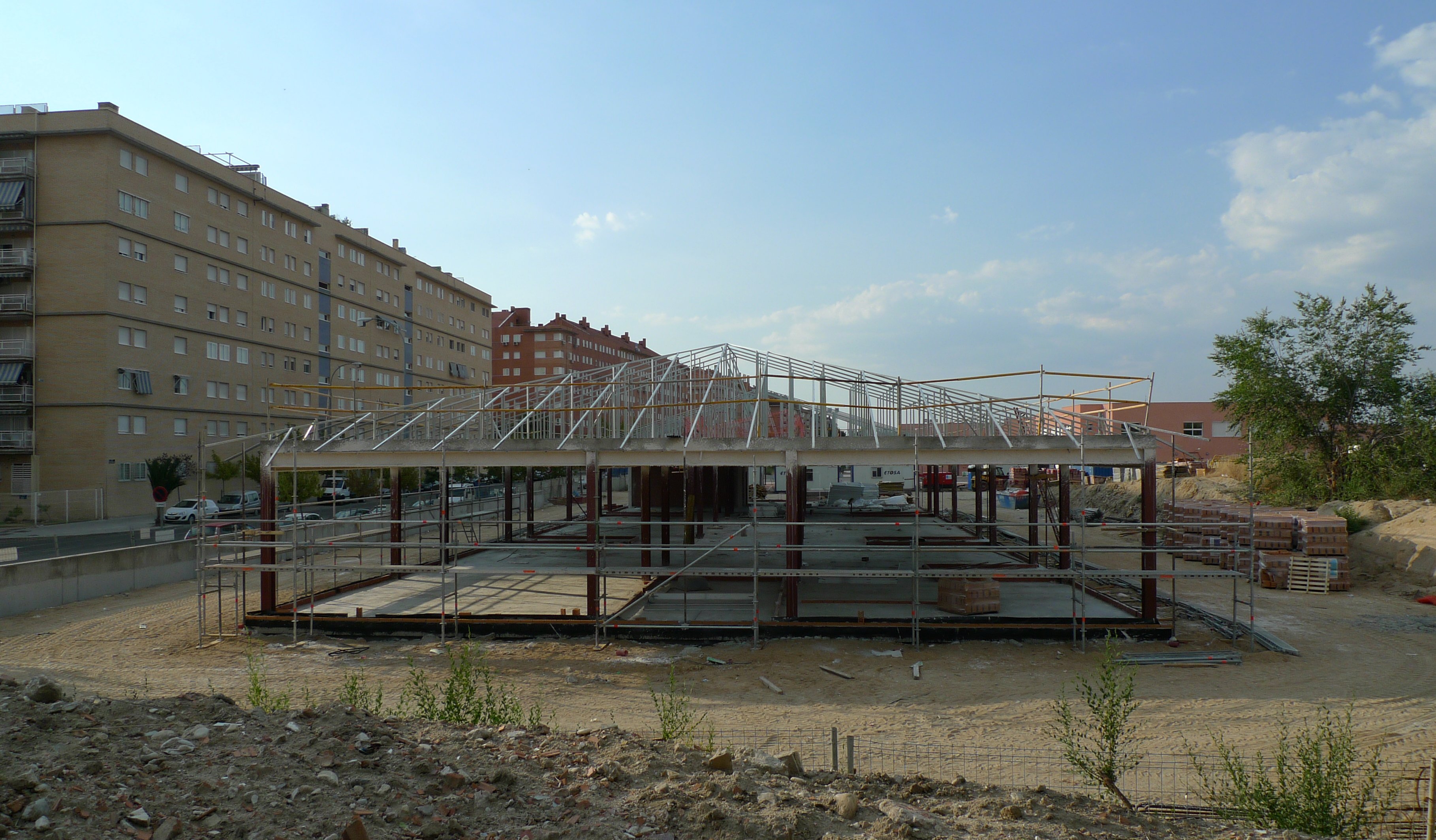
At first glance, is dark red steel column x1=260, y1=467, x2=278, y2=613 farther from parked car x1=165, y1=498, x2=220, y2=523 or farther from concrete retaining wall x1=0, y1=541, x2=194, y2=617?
parked car x1=165, y1=498, x2=220, y2=523

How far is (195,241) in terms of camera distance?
40.2 m

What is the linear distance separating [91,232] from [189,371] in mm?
7864

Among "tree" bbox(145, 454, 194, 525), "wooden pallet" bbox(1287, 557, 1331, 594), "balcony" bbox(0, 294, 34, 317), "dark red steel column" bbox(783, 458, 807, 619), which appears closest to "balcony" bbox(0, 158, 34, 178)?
"balcony" bbox(0, 294, 34, 317)

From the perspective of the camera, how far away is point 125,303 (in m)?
36.2

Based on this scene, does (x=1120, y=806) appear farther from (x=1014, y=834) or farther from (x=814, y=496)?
(x=814, y=496)

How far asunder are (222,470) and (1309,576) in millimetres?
43382

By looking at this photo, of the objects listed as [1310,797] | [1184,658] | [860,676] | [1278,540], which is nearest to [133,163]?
[860,676]

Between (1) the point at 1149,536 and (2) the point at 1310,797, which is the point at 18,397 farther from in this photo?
(2) the point at 1310,797

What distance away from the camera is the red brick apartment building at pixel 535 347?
9288 cm

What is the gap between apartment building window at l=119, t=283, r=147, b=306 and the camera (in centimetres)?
3616

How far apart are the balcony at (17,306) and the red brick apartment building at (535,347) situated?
56038 millimetres

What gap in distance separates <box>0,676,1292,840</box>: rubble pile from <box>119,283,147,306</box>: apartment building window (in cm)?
3766

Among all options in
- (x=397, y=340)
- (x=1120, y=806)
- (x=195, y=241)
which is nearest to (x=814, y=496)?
(x=397, y=340)

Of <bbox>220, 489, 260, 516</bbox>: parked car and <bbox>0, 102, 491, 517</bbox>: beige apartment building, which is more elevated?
<bbox>0, 102, 491, 517</bbox>: beige apartment building
